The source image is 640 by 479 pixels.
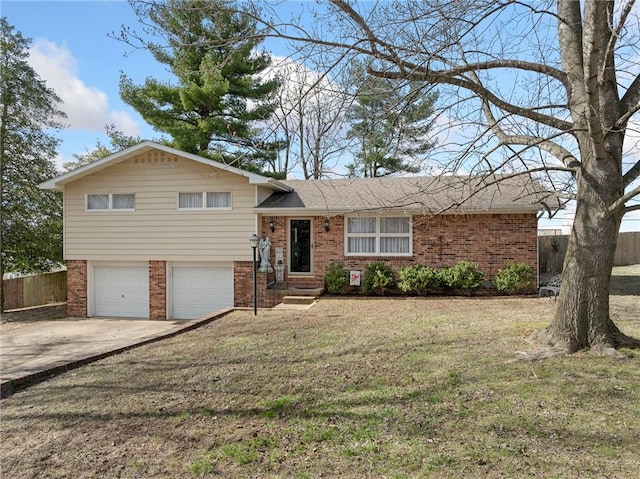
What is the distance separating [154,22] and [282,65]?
5.20ft

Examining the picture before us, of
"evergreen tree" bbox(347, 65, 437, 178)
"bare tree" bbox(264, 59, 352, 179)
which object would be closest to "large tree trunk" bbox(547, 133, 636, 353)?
"evergreen tree" bbox(347, 65, 437, 178)

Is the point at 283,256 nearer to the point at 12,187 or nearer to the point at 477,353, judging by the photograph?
the point at 477,353

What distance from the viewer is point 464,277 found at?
11.9 metres

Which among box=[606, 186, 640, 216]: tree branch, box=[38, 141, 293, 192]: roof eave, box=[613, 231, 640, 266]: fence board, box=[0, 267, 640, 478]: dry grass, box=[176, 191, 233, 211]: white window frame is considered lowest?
box=[0, 267, 640, 478]: dry grass

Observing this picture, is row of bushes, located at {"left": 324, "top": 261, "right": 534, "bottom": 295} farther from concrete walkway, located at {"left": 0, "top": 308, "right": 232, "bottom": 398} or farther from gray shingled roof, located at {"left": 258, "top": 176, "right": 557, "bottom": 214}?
concrete walkway, located at {"left": 0, "top": 308, "right": 232, "bottom": 398}

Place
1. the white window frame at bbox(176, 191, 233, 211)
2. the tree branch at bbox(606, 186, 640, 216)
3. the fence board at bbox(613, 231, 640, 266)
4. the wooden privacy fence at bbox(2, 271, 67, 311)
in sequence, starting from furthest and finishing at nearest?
the fence board at bbox(613, 231, 640, 266) → the wooden privacy fence at bbox(2, 271, 67, 311) → the white window frame at bbox(176, 191, 233, 211) → the tree branch at bbox(606, 186, 640, 216)

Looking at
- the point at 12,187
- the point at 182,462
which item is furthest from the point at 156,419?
the point at 12,187

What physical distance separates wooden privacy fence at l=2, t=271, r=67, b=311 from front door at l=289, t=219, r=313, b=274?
10.7 m

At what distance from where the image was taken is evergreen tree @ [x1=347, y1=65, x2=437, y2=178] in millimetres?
5586

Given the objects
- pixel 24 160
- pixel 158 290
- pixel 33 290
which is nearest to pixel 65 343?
pixel 158 290

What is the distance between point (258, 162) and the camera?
2170 cm

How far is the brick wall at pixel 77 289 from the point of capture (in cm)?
1469

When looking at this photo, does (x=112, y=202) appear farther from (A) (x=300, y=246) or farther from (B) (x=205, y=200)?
(A) (x=300, y=246)

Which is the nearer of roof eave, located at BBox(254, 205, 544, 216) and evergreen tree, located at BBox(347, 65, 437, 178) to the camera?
evergreen tree, located at BBox(347, 65, 437, 178)
